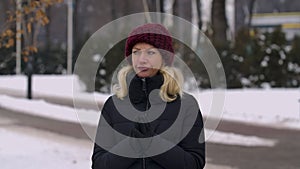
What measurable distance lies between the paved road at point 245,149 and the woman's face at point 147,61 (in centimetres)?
502

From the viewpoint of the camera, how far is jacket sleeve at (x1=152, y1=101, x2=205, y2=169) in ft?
9.04

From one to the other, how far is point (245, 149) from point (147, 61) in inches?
265

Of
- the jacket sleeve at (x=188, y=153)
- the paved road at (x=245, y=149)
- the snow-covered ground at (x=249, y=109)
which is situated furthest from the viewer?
the snow-covered ground at (x=249, y=109)

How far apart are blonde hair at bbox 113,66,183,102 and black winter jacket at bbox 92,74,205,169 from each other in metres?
0.03

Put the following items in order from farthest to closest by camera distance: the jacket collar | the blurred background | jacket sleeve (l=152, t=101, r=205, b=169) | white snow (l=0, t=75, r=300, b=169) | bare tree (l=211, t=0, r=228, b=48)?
1. bare tree (l=211, t=0, r=228, b=48)
2. the blurred background
3. white snow (l=0, t=75, r=300, b=169)
4. the jacket collar
5. jacket sleeve (l=152, t=101, r=205, b=169)

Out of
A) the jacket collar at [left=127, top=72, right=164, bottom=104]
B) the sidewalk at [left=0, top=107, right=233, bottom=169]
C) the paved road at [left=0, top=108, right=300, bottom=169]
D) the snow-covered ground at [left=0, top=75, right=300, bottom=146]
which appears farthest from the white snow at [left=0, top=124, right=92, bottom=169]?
the jacket collar at [left=127, top=72, right=164, bottom=104]

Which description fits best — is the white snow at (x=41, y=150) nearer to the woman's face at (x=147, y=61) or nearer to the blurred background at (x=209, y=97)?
the blurred background at (x=209, y=97)

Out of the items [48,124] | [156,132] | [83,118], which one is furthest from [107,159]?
[48,124]

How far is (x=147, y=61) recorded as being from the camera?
2.88m

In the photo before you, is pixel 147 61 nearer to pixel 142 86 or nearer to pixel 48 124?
pixel 142 86

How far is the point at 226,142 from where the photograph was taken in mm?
9945

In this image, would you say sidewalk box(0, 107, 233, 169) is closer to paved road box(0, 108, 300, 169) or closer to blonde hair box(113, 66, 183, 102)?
paved road box(0, 108, 300, 169)

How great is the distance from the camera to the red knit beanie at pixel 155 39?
2920 mm

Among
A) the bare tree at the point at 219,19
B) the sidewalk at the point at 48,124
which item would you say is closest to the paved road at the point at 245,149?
the sidewalk at the point at 48,124
